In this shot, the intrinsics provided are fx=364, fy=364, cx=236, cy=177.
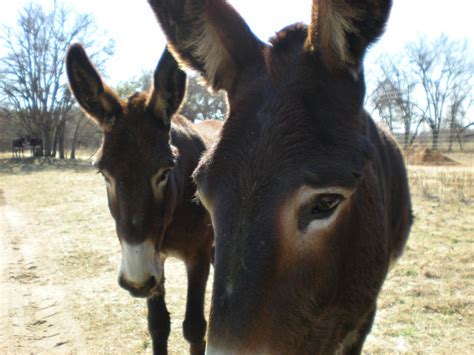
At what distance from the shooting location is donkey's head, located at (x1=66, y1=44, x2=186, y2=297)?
3430mm

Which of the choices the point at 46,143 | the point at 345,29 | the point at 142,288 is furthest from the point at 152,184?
the point at 46,143

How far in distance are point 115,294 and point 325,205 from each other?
6.19 meters

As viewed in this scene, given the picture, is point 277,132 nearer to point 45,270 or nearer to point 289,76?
point 289,76

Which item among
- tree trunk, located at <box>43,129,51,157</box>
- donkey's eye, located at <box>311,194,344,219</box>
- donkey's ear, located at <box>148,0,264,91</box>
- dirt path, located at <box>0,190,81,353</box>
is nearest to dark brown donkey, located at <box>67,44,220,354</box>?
donkey's ear, located at <box>148,0,264,91</box>

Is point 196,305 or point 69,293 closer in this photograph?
point 196,305

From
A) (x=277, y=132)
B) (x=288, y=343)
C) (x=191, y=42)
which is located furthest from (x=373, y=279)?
(x=191, y=42)

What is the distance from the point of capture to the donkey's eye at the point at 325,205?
1644 millimetres

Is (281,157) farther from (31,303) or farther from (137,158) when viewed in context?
(31,303)

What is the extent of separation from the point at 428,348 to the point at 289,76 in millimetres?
4583

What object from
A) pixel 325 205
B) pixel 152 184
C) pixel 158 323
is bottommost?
pixel 158 323

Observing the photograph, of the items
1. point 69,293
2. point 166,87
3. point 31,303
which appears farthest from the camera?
point 69,293

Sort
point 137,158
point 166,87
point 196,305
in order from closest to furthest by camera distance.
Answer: point 137,158, point 166,87, point 196,305

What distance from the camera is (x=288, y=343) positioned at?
158 cm

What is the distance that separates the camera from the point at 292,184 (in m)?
1.57
